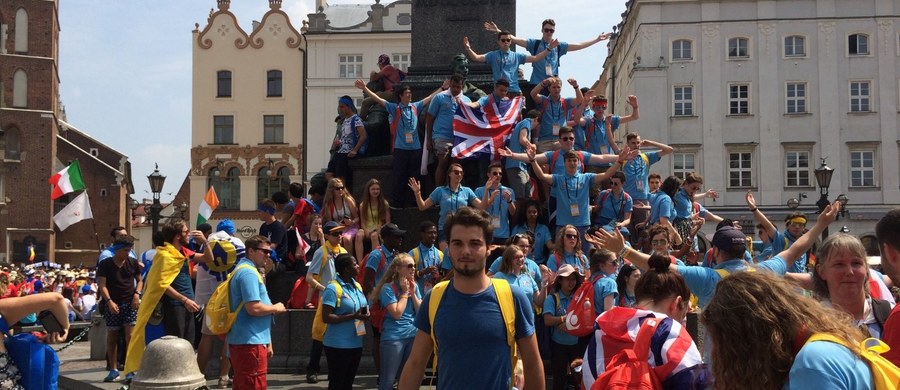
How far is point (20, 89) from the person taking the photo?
65.9 m

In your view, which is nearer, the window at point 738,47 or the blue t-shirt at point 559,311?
the blue t-shirt at point 559,311

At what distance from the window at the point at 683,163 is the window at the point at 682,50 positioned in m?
4.88

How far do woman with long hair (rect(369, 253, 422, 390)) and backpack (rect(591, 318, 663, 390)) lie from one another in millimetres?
4238

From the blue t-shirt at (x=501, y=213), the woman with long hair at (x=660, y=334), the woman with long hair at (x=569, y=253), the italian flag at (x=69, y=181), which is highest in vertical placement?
the italian flag at (x=69, y=181)

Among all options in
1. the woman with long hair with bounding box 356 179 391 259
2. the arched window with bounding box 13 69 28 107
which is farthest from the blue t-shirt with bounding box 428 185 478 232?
the arched window with bounding box 13 69 28 107

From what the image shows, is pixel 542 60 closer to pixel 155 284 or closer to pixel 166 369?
pixel 155 284

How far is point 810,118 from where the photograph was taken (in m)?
51.8

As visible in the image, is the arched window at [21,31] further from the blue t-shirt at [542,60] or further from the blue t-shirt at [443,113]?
the blue t-shirt at [443,113]

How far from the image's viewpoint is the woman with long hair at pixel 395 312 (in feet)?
27.7

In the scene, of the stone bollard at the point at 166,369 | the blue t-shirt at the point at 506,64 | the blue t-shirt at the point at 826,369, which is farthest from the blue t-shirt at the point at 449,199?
the blue t-shirt at the point at 826,369

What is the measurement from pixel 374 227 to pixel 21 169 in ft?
191

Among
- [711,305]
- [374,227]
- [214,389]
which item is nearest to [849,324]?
[711,305]

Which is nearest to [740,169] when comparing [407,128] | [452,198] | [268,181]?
[268,181]

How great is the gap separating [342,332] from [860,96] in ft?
158
